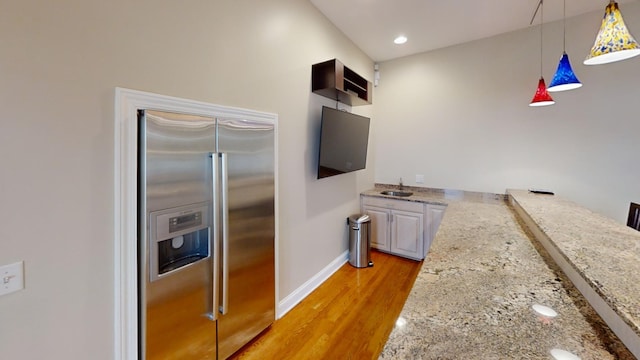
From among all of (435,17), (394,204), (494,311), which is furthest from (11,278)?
(435,17)

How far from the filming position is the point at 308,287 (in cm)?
276

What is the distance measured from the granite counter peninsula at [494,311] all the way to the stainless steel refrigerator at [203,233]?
120cm

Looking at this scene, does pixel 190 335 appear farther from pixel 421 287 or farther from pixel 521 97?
pixel 521 97

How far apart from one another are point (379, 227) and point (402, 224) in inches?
14.0

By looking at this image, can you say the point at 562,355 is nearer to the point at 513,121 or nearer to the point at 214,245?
the point at 214,245

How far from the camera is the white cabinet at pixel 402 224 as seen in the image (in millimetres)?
3457

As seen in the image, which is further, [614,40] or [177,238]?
[177,238]

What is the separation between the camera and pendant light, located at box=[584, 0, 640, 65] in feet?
4.34

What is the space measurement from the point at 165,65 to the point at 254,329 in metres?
1.94

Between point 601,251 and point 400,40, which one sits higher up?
point 400,40

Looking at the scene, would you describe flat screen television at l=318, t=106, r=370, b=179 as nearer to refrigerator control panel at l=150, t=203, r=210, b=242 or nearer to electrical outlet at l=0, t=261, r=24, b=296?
refrigerator control panel at l=150, t=203, r=210, b=242

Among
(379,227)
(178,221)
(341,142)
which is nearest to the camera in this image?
(178,221)

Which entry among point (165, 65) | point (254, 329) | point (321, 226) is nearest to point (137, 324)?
point (254, 329)

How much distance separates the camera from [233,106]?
186cm
